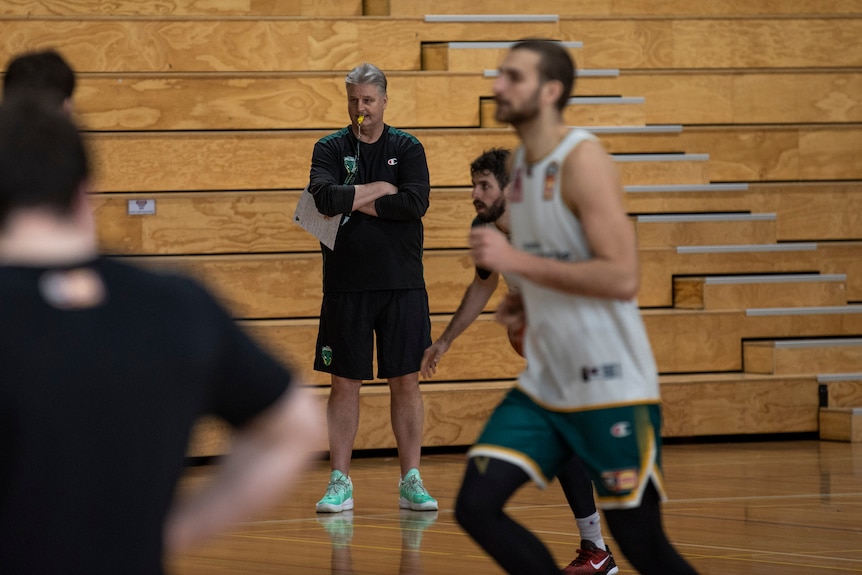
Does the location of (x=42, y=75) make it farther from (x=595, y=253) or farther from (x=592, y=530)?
(x=592, y=530)

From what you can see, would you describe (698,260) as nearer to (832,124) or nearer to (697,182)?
(697,182)

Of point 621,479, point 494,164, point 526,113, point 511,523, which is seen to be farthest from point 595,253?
point 494,164

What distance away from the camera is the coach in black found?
6.07 metres

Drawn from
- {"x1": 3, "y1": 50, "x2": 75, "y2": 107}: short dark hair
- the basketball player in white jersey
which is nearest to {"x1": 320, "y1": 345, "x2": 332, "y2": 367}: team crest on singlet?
{"x1": 3, "y1": 50, "x2": 75, "y2": 107}: short dark hair

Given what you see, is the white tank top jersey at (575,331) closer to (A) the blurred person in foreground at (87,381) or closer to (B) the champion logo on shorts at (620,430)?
(B) the champion logo on shorts at (620,430)

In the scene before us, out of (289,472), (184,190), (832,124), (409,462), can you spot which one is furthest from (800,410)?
(289,472)

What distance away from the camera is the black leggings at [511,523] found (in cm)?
307

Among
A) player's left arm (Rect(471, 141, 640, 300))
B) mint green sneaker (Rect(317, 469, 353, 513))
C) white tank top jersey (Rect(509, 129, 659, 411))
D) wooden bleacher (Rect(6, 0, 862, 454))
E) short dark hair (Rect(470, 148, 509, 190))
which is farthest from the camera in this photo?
wooden bleacher (Rect(6, 0, 862, 454))

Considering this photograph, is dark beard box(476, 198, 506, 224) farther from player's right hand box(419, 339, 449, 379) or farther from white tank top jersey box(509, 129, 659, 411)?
white tank top jersey box(509, 129, 659, 411)

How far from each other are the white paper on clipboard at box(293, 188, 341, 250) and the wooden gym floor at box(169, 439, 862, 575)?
1.21 m

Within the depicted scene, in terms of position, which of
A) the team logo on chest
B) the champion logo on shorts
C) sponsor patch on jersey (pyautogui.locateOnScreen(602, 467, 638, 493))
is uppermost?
the team logo on chest

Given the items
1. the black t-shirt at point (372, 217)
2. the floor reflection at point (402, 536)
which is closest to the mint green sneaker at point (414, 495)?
the floor reflection at point (402, 536)

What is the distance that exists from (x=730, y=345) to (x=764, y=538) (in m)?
3.49

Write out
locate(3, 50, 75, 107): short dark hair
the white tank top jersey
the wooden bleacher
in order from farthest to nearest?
1. the wooden bleacher
2. locate(3, 50, 75, 107): short dark hair
3. the white tank top jersey
